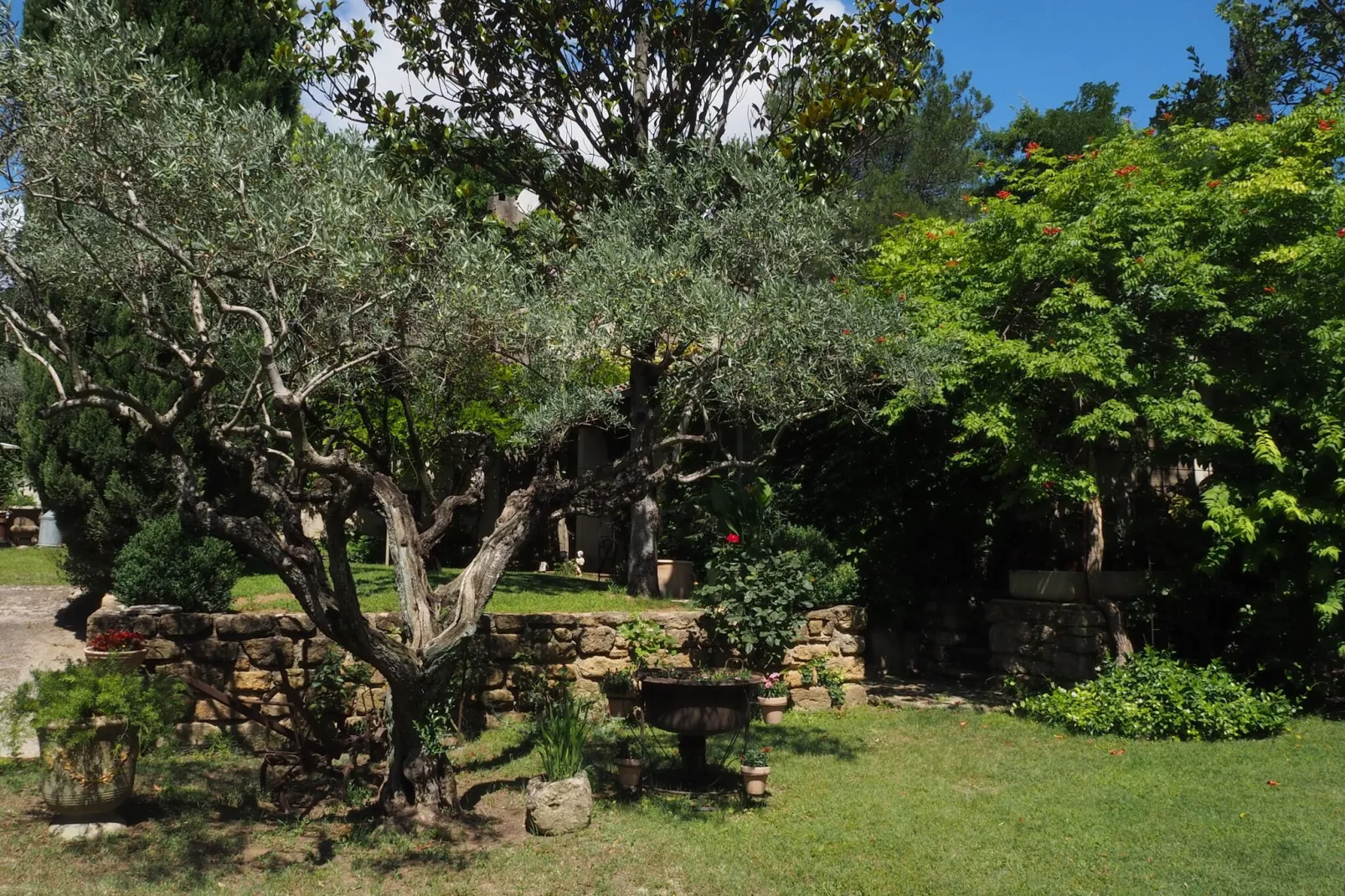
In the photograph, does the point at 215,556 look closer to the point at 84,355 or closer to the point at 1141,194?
the point at 84,355

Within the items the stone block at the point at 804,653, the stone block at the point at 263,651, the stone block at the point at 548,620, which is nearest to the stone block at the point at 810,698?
the stone block at the point at 804,653

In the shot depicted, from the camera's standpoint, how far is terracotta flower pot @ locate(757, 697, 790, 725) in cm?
1044

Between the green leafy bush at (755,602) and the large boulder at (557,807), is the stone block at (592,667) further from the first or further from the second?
the large boulder at (557,807)

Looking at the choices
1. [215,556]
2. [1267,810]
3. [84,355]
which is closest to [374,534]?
[84,355]

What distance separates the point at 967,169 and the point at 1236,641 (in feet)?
58.7

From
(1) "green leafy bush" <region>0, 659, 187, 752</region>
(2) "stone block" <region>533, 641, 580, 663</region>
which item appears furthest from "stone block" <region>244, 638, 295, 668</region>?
(2) "stone block" <region>533, 641, 580, 663</region>

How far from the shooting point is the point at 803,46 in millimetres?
11898

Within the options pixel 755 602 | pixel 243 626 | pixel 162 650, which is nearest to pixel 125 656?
pixel 162 650

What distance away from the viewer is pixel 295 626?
30.4 feet

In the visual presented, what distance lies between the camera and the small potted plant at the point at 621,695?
9.95 meters

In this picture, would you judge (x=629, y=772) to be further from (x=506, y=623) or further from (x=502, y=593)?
(x=502, y=593)

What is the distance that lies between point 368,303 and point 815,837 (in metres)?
4.62

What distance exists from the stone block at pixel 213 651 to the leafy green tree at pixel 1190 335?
6.94 meters

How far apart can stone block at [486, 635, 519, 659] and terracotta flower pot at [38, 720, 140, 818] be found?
3.87m
